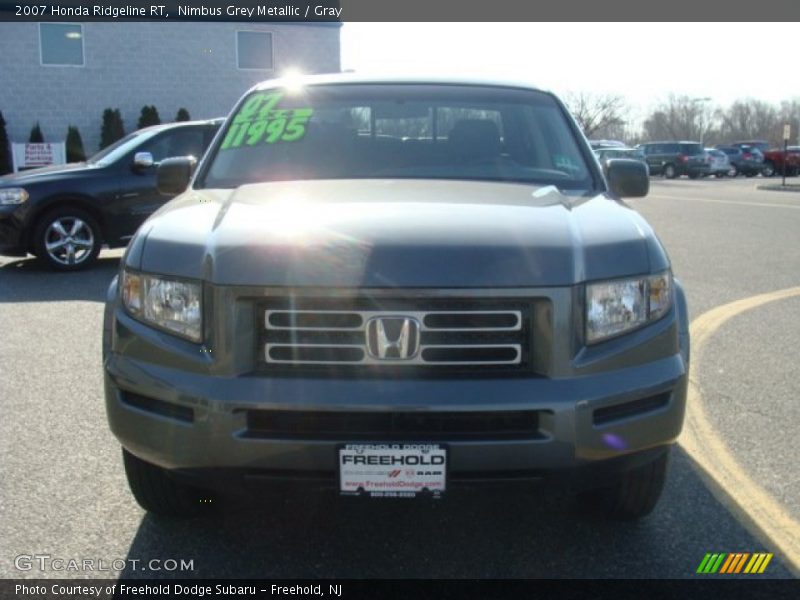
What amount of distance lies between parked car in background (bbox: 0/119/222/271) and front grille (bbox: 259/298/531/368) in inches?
300

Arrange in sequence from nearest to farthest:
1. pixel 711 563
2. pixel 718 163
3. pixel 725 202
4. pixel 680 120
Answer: pixel 711 563 < pixel 725 202 < pixel 718 163 < pixel 680 120

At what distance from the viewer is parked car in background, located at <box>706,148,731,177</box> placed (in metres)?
43.5

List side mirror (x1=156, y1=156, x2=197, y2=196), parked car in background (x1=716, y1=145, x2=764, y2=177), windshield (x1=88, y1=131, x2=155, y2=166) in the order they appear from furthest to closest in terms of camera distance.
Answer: parked car in background (x1=716, y1=145, x2=764, y2=177), windshield (x1=88, y1=131, x2=155, y2=166), side mirror (x1=156, y1=156, x2=197, y2=196)

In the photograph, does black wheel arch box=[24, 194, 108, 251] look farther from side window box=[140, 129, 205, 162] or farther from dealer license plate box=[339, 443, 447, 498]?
dealer license plate box=[339, 443, 447, 498]

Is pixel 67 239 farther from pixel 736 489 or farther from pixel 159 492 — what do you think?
pixel 736 489

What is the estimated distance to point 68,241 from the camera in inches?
406

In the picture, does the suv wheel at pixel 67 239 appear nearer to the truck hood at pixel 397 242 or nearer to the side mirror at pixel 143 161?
the side mirror at pixel 143 161

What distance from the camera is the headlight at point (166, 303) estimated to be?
9.87ft

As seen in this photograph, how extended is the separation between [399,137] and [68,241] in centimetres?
699

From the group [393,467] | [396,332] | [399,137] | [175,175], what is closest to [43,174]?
[175,175]

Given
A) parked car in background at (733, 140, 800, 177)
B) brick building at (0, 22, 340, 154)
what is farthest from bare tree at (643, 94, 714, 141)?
brick building at (0, 22, 340, 154)

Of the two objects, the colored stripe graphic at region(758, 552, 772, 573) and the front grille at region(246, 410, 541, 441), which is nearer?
the front grille at region(246, 410, 541, 441)

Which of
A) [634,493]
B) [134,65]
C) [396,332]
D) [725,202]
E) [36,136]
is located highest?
[134,65]

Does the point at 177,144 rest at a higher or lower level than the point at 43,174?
higher
